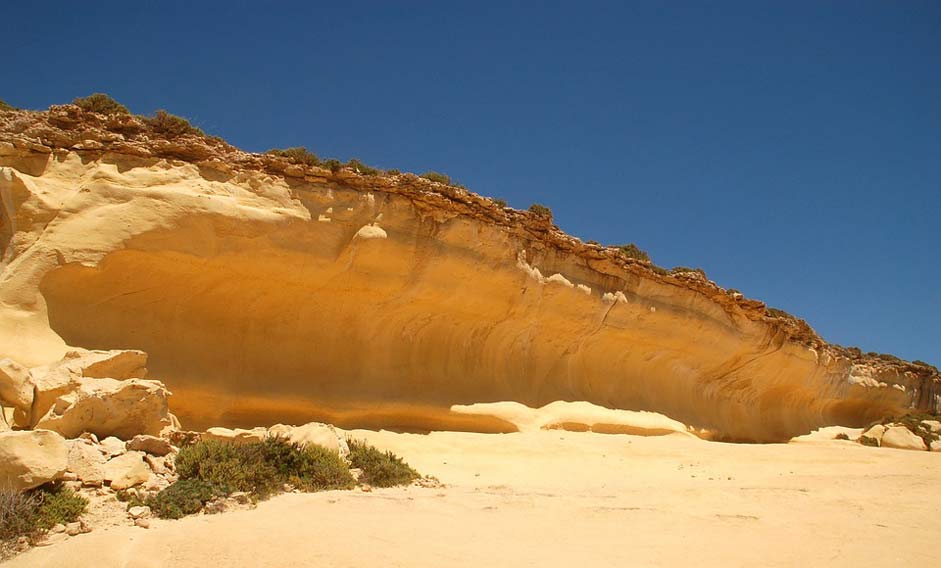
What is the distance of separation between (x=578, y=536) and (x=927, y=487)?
786 cm

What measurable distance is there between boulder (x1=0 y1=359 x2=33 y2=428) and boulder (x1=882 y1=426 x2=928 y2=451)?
2278cm

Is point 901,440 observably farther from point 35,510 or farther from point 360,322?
point 35,510

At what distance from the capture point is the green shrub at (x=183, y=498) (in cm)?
495

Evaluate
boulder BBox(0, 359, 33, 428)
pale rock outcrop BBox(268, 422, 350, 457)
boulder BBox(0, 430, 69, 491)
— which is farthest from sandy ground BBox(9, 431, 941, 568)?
boulder BBox(0, 359, 33, 428)

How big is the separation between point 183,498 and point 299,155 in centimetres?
739

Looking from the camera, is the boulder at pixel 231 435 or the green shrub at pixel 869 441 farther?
the green shrub at pixel 869 441

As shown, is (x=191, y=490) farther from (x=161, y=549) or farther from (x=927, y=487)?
(x=927, y=487)

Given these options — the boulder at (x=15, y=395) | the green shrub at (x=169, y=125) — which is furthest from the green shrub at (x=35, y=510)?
the green shrub at (x=169, y=125)

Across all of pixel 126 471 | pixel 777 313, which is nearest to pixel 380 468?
pixel 126 471

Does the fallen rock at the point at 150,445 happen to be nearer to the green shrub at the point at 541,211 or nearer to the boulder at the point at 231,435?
the boulder at the point at 231,435

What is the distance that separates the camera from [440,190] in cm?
1212

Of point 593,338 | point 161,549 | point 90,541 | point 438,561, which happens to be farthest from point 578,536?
point 593,338

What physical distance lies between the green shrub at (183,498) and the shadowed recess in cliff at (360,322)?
4.44 metres

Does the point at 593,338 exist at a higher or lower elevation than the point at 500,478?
Answer: higher
